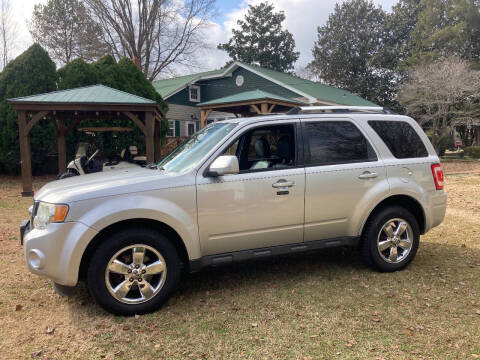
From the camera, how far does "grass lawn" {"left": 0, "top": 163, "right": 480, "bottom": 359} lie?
3.03 meters

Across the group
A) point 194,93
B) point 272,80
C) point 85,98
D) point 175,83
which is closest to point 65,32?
point 175,83

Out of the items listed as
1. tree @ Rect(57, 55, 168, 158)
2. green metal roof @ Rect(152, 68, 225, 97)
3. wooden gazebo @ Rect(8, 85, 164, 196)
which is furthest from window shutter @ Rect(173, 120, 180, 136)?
wooden gazebo @ Rect(8, 85, 164, 196)

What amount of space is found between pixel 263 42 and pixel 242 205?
145ft

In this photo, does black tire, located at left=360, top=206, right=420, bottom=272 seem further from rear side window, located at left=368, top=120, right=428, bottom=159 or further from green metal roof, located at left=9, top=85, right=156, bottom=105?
green metal roof, located at left=9, top=85, right=156, bottom=105

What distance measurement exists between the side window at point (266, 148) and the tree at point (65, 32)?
28.5 meters

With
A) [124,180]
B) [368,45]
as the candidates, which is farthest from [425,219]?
[368,45]

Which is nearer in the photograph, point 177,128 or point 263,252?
point 263,252

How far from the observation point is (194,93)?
27.3 meters

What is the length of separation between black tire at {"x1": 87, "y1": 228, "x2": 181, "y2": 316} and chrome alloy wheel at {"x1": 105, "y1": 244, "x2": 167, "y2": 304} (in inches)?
1.2

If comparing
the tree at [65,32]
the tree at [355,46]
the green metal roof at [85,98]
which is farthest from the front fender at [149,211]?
the tree at [355,46]

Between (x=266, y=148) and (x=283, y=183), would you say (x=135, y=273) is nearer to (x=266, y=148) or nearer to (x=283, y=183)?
(x=283, y=183)

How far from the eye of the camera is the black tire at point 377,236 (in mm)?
4434

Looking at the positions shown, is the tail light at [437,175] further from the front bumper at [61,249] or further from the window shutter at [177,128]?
the window shutter at [177,128]

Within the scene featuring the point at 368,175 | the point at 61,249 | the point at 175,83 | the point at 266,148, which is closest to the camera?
the point at 61,249
